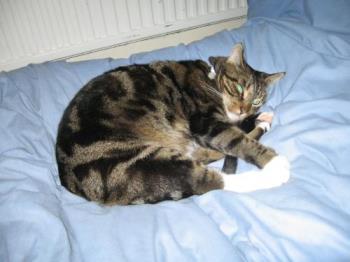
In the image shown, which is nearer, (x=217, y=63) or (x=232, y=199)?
(x=232, y=199)

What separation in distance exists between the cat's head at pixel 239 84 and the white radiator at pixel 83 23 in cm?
75

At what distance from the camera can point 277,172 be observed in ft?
3.54

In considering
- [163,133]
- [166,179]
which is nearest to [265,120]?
[163,133]

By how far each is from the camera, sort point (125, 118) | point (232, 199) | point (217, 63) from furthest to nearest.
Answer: point (217, 63), point (125, 118), point (232, 199)

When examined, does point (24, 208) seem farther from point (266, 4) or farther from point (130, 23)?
point (266, 4)

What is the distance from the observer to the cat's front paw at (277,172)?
108 centimetres

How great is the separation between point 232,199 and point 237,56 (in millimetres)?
679

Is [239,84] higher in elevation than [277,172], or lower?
higher

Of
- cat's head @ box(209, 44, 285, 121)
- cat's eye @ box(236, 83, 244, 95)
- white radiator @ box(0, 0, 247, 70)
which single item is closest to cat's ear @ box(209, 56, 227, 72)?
cat's head @ box(209, 44, 285, 121)

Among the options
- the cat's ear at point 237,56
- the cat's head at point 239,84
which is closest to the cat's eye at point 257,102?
the cat's head at point 239,84

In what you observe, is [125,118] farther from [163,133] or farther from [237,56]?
[237,56]

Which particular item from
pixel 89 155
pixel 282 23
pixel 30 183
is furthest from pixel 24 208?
pixel 282 23

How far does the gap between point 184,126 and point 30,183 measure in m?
0.67

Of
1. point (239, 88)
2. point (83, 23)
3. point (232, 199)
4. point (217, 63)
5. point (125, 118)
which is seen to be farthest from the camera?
point (83, 23)
